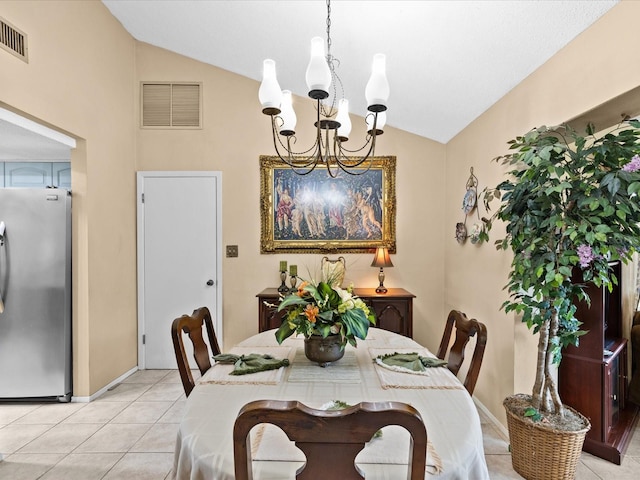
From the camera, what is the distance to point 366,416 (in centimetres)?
73

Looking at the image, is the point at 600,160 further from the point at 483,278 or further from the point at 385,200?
the point at 385,200

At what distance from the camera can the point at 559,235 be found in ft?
5.74

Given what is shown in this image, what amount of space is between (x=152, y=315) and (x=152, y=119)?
6.94 ft

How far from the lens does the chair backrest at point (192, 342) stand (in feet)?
5.45

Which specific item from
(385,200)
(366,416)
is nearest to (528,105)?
(385,200)

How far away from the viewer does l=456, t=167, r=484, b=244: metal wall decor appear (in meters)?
2.84

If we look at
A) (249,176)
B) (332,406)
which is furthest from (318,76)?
(249,176)

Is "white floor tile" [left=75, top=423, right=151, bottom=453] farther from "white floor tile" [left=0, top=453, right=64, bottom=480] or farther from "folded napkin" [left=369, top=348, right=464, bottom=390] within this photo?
"folded napkin" [left=369, top=348, right=464, bottom=390]

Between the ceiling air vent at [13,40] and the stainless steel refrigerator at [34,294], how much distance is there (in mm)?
1039

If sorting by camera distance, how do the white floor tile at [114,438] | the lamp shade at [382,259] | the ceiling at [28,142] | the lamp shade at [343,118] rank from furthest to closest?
the lamp shade at [382,259] < the ceiling at [28,142] < the white floor tile at [114,438] < the lamp shade at [343,118]

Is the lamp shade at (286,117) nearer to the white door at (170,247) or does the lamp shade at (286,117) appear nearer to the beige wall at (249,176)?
the beige wall at (249,176)

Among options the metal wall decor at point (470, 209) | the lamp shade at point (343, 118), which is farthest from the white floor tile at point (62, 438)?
the metal wall decor at point (470, 209)

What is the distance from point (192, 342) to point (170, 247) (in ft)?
7.05

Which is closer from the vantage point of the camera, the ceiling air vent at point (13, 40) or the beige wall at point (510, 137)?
the beige wall at point (510, 137)
